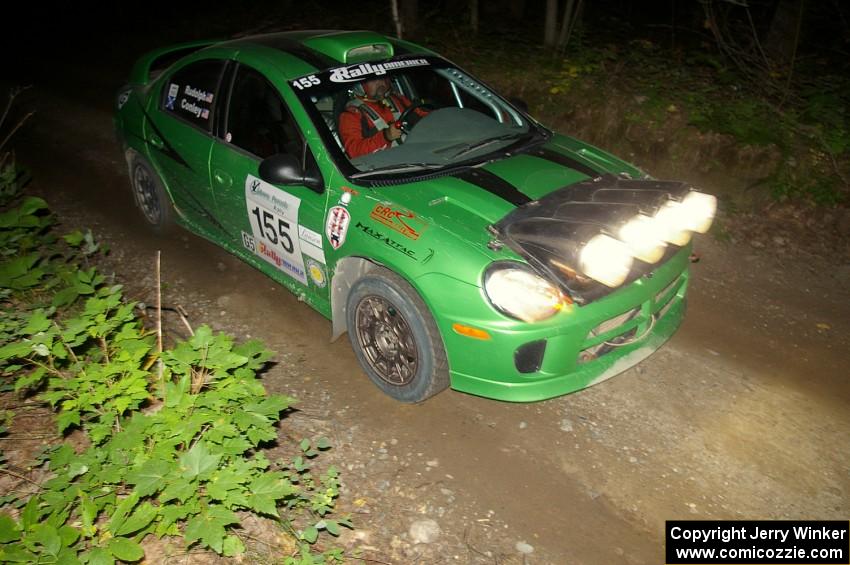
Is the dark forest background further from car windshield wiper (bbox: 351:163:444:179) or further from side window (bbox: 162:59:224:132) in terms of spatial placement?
car windshield wiper (bbox: 351:163:444:179)

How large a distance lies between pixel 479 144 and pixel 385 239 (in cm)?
116

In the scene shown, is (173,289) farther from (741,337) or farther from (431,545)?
(741,337)

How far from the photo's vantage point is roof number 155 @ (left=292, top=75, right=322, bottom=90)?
3.81 meters

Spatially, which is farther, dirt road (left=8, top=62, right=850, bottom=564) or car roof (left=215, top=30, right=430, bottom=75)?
car roof (left=215, top=30, right=430, bottom=75)

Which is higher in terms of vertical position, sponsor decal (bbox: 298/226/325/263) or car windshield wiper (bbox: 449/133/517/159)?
car windshield wiper (bbox: 449/133/517/159)

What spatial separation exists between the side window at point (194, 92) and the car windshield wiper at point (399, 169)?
1.46 meters

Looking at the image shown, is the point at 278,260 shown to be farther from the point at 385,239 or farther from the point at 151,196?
the point at 151,196

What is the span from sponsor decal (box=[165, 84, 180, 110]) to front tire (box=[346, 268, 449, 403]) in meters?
2.38

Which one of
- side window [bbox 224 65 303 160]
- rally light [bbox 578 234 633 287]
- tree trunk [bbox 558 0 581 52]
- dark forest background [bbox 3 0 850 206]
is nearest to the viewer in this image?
rally light [bbox 578 234 633 287]

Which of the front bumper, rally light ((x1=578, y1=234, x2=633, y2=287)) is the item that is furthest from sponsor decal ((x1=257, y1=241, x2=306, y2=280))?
rally light ((x1=578, y1=234, x2=633, y2=287))

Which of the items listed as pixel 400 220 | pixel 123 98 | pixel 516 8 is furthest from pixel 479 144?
pixel 516 8

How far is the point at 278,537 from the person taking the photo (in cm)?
280

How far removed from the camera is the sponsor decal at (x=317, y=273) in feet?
12.5

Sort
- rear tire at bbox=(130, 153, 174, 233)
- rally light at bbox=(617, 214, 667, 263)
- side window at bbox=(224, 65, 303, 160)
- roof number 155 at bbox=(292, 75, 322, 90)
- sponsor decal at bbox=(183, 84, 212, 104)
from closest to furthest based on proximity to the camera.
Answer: rally light at bbox=(617, 214, 667, 263)
roof number 155 at bbox=(292, 75, 322, 90)
side window at bbox=(224, 65, 303, 160)
sponsor decal at bbox=(183, 84, 212, 104)
rear tire at bbox=(130, 153, 174, 233)
